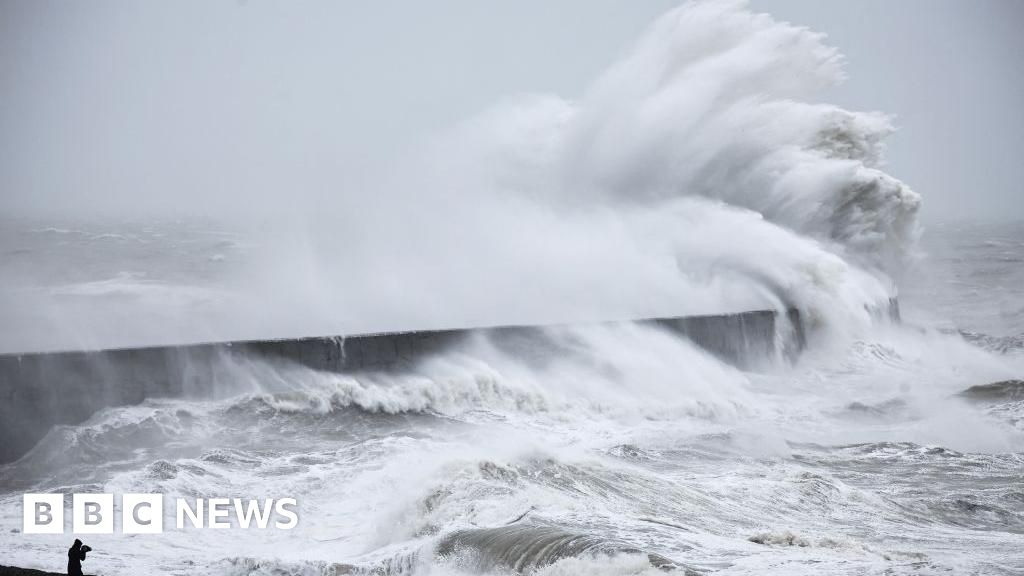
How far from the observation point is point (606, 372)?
13.2 m

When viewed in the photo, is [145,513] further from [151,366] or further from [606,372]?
[606,372]

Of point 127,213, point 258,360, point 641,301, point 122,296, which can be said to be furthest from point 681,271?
point 127,213

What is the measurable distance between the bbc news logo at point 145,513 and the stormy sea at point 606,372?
15 centimetres

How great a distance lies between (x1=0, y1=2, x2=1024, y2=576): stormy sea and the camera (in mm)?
7020

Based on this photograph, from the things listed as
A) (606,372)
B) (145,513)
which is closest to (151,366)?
(145,513)

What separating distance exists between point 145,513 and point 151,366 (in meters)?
3.08

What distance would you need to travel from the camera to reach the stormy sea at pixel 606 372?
7020 millimetres

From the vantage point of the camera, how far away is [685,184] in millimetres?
19328

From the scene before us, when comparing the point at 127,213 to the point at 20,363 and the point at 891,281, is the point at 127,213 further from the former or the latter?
the point at 20,363

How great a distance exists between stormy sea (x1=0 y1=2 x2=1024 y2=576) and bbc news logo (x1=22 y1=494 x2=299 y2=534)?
5.7 inches

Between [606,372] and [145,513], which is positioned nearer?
[145,513]

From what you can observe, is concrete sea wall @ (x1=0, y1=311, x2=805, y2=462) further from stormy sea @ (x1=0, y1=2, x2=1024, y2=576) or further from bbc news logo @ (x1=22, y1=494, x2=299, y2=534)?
bbc news logo @ (x1=22, y1=494, x2=299, y2=534)

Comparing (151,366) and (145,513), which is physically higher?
(151,366)

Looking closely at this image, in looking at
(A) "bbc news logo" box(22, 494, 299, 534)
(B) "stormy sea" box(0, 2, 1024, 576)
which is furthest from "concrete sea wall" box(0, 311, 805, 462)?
(A) "bbc news logo" box(22, 494, 299, 534)
